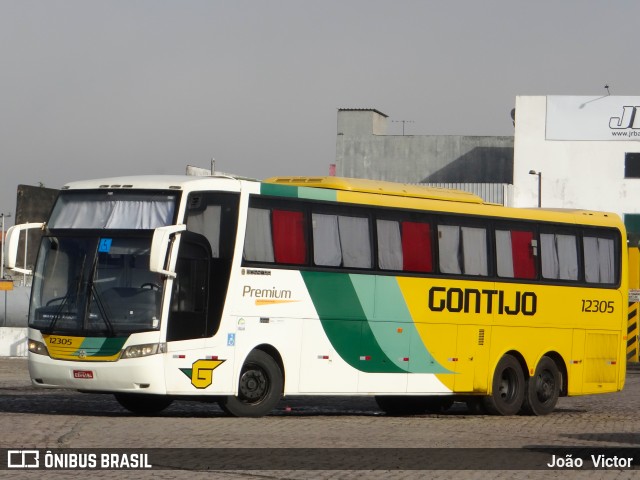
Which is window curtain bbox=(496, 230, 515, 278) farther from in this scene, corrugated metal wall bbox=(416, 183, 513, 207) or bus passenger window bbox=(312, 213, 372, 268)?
corrugated metal wall bbox=(416, 183, 513, 207)

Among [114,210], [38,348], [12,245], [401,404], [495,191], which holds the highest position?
[495,191]

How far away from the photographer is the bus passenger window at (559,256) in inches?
923

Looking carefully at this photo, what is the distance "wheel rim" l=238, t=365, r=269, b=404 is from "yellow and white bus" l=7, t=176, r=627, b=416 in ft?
0.07

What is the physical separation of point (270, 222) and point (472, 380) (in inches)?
198

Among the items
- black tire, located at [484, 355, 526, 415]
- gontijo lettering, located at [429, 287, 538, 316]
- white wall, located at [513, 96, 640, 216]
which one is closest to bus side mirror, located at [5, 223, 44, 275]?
gontijo lettering, located at [429, 287, 538, 316]

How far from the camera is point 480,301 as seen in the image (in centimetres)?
2228

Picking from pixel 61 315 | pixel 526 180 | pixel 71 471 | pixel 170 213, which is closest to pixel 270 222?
pixel 170 213

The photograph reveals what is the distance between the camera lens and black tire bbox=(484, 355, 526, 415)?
2256 cm

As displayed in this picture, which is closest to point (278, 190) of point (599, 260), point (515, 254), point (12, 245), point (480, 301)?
point (12, 245)

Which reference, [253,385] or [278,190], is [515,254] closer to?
[278,190]

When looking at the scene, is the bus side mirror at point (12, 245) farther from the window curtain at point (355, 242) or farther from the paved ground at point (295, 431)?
the window curtain at point (355, 242)

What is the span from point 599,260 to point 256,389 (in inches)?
325

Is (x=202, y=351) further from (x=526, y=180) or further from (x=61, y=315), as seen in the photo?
(x=526, y=180)

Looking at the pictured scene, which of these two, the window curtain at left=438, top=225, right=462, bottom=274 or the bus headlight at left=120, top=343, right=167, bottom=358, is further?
the window curtain at left=438, top=225, right=462, bottom=274
